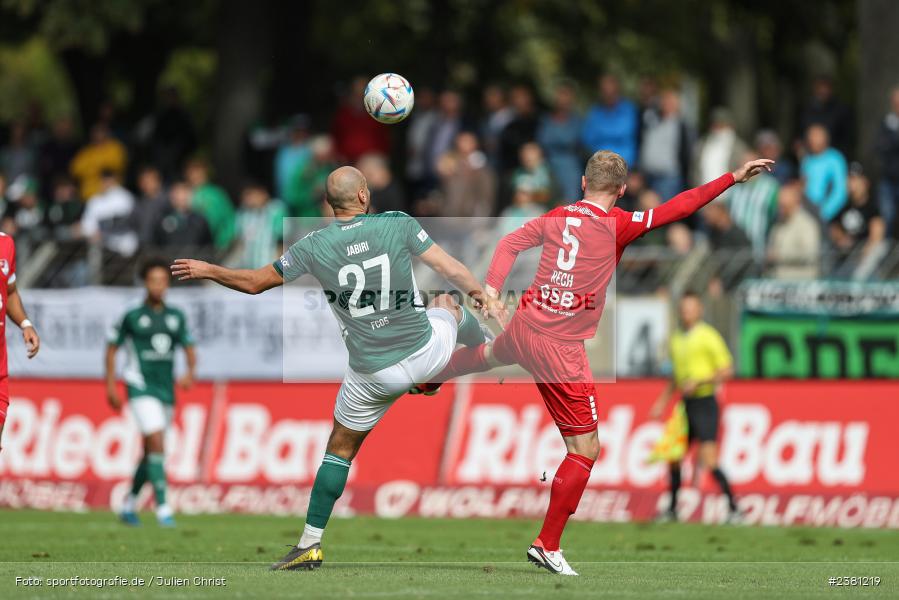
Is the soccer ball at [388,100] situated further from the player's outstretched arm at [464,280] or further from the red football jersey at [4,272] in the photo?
the red football jersey at [4,272]

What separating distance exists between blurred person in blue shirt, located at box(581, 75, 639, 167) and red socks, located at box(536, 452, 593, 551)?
1120 cm

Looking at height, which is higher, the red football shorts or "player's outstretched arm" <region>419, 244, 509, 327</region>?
"player's outstretched arm" <region>419, 244, 509, 327</region>

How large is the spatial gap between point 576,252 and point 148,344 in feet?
23.2

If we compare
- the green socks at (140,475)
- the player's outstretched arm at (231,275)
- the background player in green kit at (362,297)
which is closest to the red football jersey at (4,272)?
the background player in green kit at (362,297)

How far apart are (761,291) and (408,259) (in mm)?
9150

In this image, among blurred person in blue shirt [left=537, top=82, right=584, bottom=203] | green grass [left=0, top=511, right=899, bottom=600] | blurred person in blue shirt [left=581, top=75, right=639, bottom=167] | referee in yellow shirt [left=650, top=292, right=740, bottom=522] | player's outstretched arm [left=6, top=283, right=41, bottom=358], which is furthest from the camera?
blurred person in blue shirt [left=537, top=82, right=584, bottom=203]

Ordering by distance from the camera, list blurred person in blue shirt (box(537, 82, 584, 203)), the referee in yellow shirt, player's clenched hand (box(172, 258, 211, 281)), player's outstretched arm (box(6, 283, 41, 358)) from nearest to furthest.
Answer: player's clenched hand (box(172, 258, 211, 281)), player's outstretched arm (box(6, 283, 41, 358)), the referee in yellow shirt, blurred person in blue shirt (box(537, 82, 584, 203))

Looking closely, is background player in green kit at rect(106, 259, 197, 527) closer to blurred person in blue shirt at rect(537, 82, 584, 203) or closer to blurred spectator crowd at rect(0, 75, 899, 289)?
blurred spectator crowd at rect(0, 75, 899, 289)

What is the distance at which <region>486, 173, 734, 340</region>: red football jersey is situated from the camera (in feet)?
35.4

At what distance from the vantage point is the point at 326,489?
10914mm

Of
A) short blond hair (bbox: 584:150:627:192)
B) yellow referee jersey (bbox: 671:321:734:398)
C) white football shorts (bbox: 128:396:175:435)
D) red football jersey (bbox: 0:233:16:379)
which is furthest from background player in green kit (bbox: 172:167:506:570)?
yellow referee jersey (bbox: 671:321:734:398)

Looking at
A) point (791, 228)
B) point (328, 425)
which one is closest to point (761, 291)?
point (791, 228)

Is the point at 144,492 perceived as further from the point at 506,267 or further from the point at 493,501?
the point at 506,267

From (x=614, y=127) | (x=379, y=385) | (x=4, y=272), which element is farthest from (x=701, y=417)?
(x=4, y=272)
